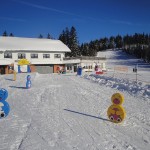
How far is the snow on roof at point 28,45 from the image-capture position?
47144 mm

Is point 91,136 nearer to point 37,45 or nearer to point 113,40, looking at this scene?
point 37,45

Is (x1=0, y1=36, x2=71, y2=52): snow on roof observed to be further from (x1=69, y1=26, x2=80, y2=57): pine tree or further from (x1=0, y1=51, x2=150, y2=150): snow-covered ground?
(x1=0, y1=51, x2=150, y2=150): snow-covered ground

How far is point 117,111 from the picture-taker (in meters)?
9.74

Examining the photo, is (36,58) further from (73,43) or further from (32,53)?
(73,43)

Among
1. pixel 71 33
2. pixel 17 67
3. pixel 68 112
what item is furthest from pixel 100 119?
pixel 71 33

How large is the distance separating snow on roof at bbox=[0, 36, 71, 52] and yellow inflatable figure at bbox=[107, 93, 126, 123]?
39172 millimetres

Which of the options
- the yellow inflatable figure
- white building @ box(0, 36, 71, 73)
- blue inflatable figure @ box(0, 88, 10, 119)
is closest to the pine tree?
white building @ box(0, 36, 71, 73)

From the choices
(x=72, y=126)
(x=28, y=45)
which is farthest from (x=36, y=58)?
(x=72, y=126)

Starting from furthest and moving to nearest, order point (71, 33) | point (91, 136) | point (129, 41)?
1. point (129, 41)
2. point (71, 33)
3. point (91, 136)

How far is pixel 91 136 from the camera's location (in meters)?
7.88

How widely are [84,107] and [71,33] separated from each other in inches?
2820

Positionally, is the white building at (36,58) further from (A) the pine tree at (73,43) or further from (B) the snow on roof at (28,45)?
(A) the pine tree at (73,43)

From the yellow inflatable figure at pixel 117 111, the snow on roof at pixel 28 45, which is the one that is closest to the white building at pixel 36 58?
the snow on roof at pixel 28 45

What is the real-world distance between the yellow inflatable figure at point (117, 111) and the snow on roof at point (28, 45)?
3917cm
